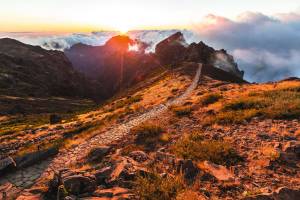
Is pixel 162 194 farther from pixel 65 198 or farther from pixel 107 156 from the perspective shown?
pixel 107 156

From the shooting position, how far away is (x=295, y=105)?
65.8 ft

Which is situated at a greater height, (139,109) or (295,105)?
(295,105)

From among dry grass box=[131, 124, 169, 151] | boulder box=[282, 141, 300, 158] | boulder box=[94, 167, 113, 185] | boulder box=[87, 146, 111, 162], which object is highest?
boulder box=[282, 141, 300, 158]

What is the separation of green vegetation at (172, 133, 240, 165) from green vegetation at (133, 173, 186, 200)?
3.22 metres

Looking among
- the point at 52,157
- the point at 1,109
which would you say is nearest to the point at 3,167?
the point at 52,157

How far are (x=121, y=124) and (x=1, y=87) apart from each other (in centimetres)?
16468

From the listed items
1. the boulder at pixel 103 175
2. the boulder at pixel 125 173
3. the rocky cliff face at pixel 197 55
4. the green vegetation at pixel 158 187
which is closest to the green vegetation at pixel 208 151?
the boulder at pixel 125 173

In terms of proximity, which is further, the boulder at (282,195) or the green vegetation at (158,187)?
the green vegetation at (158,187)

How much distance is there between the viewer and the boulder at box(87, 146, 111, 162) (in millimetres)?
15211

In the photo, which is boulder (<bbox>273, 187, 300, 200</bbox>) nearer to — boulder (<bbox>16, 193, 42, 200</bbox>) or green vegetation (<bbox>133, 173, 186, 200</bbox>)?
green vegetation (<bbox>133, 173, 186, 200</bbox>)

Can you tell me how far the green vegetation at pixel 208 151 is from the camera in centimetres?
1262

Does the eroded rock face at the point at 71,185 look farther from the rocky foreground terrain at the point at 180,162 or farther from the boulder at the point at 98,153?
the boulder at the point at 98,153

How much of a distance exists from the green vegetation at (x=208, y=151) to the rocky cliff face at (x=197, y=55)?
12014 centimetres

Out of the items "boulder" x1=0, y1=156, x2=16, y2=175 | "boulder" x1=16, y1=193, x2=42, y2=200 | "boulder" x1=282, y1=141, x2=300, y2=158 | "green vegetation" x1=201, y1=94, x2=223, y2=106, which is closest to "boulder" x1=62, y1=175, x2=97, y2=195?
"boulder" x1=16, y1=193, x2=42, y2=200
